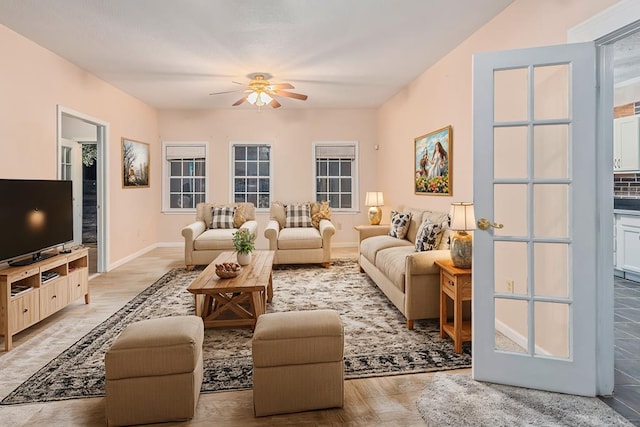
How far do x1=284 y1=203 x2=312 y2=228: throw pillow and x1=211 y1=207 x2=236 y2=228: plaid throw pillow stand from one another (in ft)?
2.96

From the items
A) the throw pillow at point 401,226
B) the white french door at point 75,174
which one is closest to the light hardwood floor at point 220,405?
the throw pillow at point 401,226

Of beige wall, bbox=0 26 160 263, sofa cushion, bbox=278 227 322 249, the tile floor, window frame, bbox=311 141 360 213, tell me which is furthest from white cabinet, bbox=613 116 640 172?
beige wall, bbox=0 26 160 263

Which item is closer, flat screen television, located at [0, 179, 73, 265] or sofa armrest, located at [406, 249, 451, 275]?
flat screen television, located at [0, 179, 73, 265]

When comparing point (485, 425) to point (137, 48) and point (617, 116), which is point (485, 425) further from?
point (617, 116)

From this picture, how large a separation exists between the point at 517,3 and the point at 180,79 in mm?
4223

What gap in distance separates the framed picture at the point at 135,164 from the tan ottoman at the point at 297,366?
16.9 ft

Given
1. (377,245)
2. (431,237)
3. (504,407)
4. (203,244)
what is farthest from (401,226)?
(504,407)

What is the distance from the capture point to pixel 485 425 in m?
2.01

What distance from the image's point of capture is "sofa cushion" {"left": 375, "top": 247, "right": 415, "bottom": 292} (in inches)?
140

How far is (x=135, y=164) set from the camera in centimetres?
664

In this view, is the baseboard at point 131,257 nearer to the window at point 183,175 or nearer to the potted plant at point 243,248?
the window at point 183,175

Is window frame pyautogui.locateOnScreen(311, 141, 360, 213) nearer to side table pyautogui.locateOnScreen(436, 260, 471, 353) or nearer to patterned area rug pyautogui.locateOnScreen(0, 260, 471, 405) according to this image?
patterned area rug pyautogui.locateOnScreen(0, 260, 471, 405)

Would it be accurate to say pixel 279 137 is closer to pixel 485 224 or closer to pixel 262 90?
pixel 262 90

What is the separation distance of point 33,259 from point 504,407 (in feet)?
12.7
